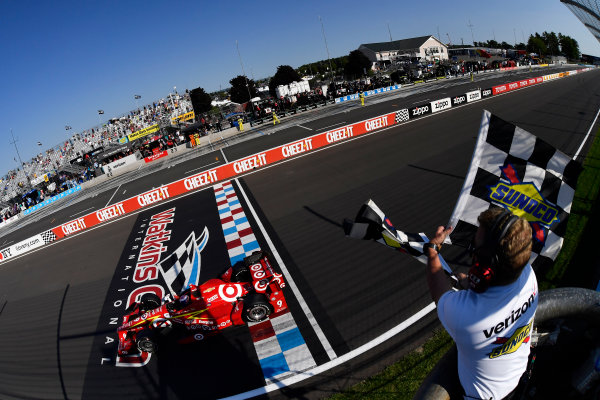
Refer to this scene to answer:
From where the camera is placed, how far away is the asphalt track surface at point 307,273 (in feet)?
20.4

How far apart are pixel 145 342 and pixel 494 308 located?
6861 millimetres

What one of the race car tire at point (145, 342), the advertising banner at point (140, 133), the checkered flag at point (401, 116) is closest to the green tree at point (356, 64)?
the advertising banner at point (140, 133)

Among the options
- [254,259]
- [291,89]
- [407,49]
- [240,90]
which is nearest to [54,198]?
[254,259]

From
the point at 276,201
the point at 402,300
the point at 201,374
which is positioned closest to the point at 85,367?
the point at 201,374

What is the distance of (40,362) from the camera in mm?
7754

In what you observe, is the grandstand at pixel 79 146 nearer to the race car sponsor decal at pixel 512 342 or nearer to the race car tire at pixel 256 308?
the race car tire at pixel 256 308

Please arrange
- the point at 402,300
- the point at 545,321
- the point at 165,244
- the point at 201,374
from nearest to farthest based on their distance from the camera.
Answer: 1. the point at 545,321
2. the point at 201,374
3. the point at 402,300
4. the point at 165,244

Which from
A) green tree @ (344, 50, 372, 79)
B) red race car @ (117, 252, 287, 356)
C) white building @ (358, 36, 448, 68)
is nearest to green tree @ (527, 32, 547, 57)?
white building @ (358, 36, 448, 68)

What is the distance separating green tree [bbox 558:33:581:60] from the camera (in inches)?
4360

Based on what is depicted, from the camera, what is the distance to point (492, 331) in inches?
76.6

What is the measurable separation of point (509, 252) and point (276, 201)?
1221 centimetres

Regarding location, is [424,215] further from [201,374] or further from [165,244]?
[165,244]

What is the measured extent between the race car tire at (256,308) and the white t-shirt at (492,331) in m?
5.15

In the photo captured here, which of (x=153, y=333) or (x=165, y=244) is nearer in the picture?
(x=153, y=333)
